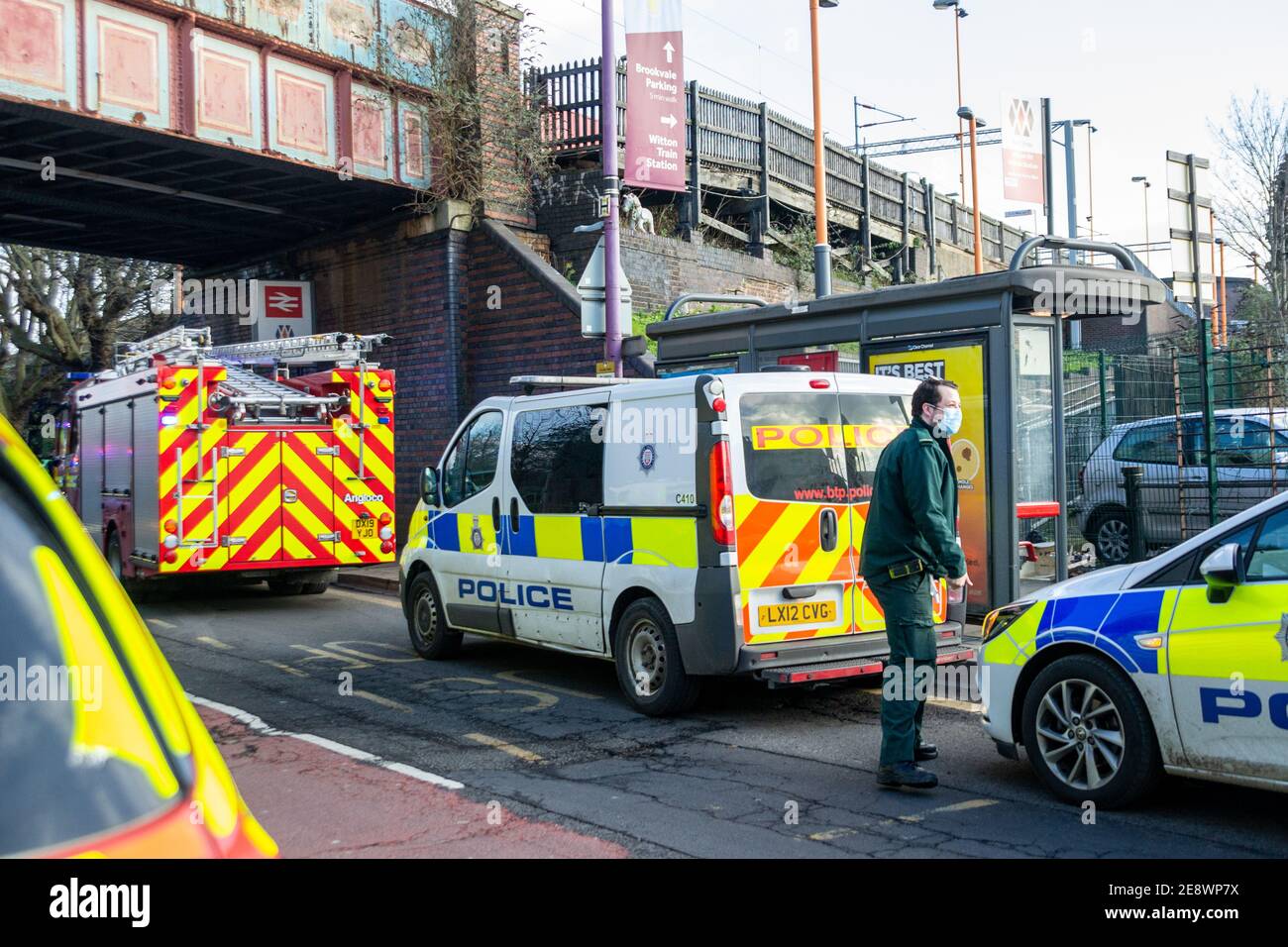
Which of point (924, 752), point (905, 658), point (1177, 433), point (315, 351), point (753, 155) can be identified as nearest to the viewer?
point (905, 658)

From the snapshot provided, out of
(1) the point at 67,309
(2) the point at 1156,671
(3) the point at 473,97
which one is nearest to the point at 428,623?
(2) the point at 1156,671

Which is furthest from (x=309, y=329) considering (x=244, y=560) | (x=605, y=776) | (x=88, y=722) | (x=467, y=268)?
Answer: (x=88, y=722)

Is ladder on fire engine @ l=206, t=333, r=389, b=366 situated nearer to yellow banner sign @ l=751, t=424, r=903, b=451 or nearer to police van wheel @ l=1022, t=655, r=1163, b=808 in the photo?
yellow banner sign @ l=751, t=424, r=903, b=451

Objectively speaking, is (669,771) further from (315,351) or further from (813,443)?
(315,351)

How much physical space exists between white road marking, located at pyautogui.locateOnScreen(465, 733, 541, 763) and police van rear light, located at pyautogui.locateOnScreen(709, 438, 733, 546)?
1.66 meters

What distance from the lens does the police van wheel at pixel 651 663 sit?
7.66m

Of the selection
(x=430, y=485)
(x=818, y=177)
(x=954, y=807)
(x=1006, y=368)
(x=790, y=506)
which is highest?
(x=818, y=177)

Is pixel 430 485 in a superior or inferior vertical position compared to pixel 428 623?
superior

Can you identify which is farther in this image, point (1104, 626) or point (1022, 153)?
point (1022, 153)

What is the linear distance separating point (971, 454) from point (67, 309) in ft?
92.3

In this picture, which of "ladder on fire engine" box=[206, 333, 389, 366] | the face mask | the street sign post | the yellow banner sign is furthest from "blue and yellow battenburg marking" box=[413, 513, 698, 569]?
the street sign post

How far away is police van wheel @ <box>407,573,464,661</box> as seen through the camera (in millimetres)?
10164

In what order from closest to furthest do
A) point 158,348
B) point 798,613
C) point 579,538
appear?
point 798,613
point 579,538
point 158,348

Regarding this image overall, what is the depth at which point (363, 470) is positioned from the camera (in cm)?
1434
